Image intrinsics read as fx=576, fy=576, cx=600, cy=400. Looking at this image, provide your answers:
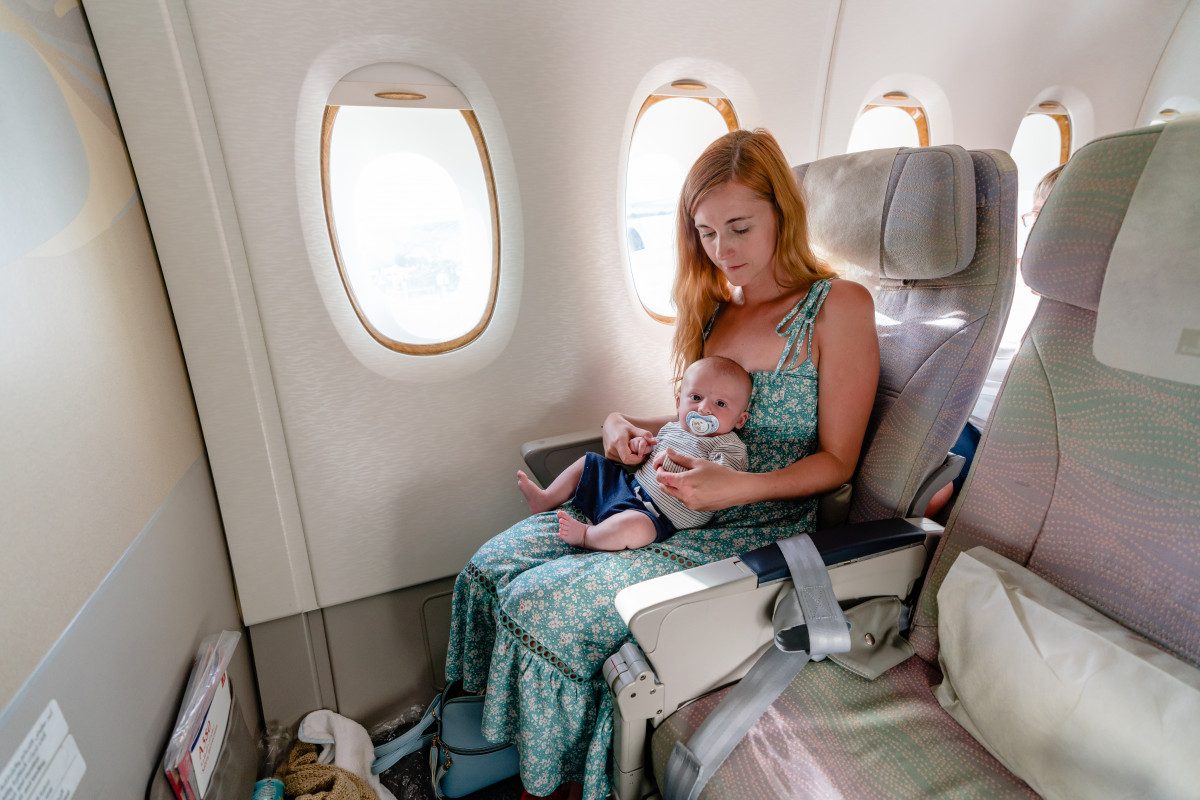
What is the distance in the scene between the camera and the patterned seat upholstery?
1348 mm

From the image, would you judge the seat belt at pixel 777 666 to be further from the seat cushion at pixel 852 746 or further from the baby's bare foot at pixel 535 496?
the baby's bare foot at pixel 535 496

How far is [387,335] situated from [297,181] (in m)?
0.54

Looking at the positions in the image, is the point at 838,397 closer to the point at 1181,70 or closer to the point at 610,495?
the point at 610,495

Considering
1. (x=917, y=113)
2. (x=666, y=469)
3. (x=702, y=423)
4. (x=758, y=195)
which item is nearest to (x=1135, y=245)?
(x=758, y=195)

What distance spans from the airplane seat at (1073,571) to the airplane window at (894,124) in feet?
6.28

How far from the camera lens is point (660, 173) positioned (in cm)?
240

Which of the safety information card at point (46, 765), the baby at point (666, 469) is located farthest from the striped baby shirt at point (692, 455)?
the safety information card at point (46, 765)

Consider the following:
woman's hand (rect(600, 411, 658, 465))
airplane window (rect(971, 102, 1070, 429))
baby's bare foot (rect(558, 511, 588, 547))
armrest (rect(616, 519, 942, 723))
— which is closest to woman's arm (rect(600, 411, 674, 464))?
woman's hand (rect(600, 411, 658, 465))

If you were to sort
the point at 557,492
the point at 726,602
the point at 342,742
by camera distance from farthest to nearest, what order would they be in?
the point at 342,742 < the point at 557,492 < the point at 726,602

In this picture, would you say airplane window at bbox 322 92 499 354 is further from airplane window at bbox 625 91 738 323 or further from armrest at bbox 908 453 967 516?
armrest at bbox 908 453 967 516

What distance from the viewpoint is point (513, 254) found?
6.54ft

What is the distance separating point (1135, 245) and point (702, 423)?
93cm

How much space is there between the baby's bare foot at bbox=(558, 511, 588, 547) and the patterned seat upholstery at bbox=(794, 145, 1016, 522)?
0.75 meters

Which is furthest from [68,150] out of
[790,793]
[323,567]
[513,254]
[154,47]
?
[790,793]
